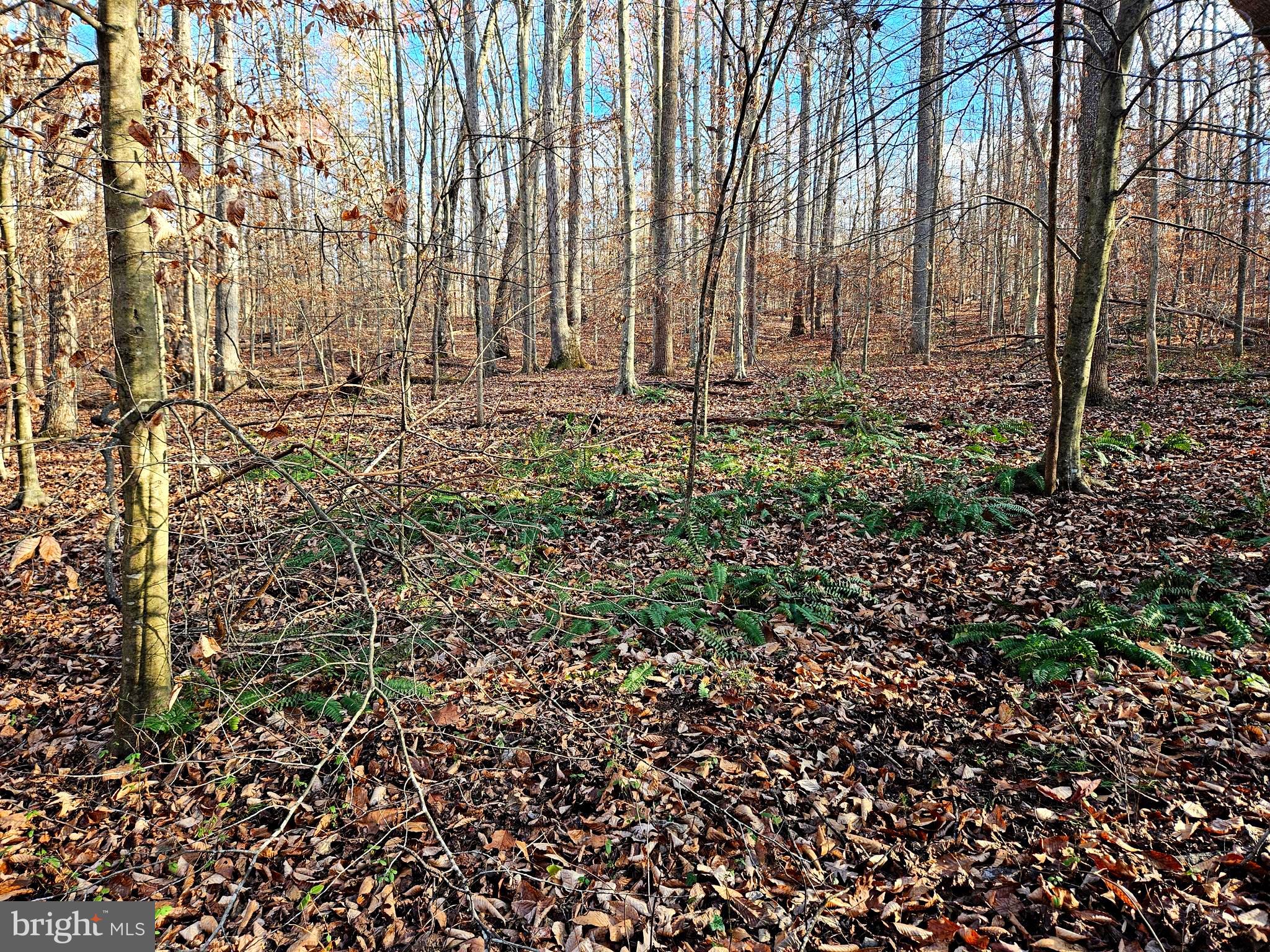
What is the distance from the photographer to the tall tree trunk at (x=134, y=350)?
8.25ft

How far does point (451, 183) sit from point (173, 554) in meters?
3.54

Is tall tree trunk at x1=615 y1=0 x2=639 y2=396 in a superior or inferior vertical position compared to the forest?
superior

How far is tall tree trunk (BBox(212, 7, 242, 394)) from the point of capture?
2.60 m

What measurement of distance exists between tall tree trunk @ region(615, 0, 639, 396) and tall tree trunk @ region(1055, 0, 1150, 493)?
19.5ft

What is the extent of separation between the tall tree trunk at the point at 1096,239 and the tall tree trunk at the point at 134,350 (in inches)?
226

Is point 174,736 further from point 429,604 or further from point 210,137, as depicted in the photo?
point 210,137

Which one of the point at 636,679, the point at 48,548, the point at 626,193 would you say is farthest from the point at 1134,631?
the point at 626,193

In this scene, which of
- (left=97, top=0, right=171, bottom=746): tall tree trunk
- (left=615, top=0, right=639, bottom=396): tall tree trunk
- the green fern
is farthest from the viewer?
(left=615, top=0, right=639, bottom=396): tall tree trunk

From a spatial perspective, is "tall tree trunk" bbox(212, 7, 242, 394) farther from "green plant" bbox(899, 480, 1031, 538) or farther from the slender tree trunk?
"green plant" bbox(899, 480, 1031, 538)

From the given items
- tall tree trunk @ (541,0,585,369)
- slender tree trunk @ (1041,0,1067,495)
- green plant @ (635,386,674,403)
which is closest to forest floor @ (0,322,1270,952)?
slender tree trunk @ (1041,0,1067,495)

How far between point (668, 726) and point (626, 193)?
9234 millimetres

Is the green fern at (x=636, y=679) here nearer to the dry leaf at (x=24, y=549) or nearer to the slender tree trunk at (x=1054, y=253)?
the dry leaf at (x=24, y=549)

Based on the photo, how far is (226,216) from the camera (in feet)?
9.09

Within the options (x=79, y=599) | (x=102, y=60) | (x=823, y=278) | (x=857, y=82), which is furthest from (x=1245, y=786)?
(x=823, y=278)
